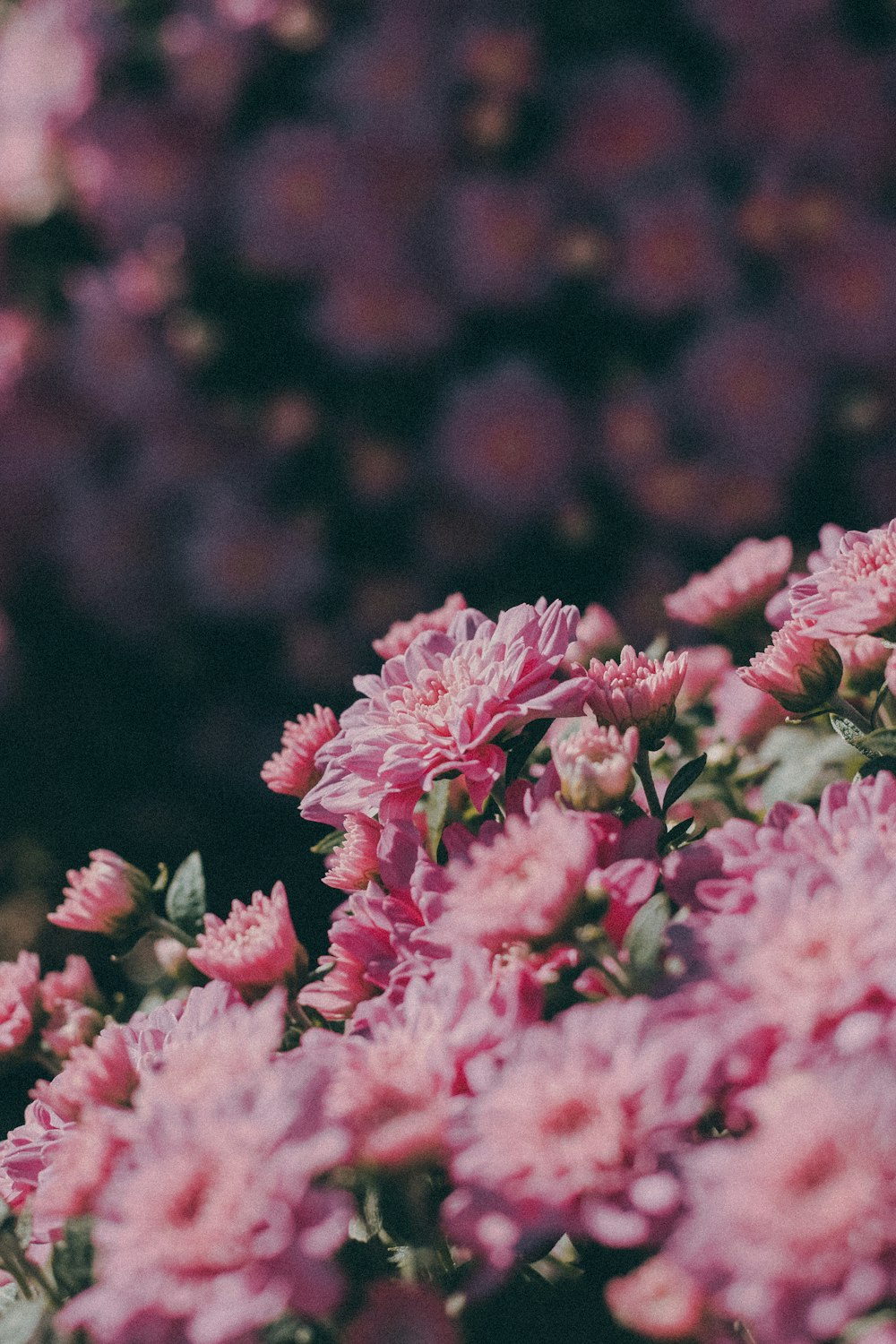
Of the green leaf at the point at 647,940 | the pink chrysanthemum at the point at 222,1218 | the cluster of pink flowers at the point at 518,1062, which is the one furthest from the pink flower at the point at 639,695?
the pink chrysanthemum at the point at 222,1218

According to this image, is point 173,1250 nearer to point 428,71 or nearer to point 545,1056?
point 545,1056

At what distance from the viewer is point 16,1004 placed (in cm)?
72

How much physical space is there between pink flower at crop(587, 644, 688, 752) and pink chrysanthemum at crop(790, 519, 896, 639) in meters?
0.07

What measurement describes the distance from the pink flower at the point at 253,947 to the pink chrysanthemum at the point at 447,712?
0.06 metres

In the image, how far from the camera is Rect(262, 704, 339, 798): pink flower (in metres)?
0.72

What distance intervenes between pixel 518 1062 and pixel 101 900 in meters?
0.35

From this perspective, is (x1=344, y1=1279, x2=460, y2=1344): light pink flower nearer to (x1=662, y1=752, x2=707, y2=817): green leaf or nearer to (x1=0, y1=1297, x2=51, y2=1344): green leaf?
(x1=0, y1=1297, x2=51, y2=1344): green leaf

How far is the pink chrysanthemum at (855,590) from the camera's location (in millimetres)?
591

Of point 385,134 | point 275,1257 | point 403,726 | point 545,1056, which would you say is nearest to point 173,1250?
point 275,1257

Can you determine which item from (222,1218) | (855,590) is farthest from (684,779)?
(222,1218)

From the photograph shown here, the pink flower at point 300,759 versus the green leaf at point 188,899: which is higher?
the pink flower at point 300,759

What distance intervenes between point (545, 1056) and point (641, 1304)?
0.09m

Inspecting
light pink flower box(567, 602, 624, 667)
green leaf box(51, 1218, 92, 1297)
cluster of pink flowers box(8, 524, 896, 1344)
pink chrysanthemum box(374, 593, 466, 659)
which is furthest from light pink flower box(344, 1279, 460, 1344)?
light pink flower box(567, 602, 624, 667)

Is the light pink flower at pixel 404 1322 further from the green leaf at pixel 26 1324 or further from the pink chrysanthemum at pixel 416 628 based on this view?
the pink chrysanthemum at pixel 416 628
